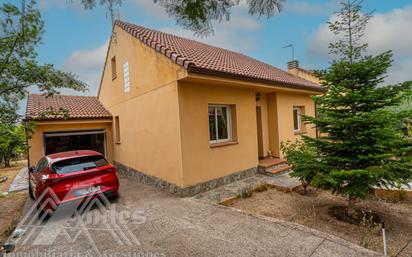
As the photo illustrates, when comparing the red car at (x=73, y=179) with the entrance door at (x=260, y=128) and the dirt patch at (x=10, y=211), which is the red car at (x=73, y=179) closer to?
the dirt patch at (x=10, y=211)

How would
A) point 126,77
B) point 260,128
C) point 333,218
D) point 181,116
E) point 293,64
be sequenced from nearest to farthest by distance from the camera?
point 333,218, point 181,116, point 126,77, point 260,128, point 293,64

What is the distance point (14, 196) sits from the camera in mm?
8539

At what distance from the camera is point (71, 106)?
42.6 feet

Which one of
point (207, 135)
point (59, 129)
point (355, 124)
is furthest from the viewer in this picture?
point (59, 129)

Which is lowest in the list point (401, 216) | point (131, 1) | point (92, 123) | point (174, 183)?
point (401, 216)

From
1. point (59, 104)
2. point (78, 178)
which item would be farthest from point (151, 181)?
point (59, 104)

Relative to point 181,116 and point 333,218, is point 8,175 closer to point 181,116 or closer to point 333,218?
point 181,116

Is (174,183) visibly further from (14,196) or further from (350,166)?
(14,196)

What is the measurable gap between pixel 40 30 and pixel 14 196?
6.66 meters

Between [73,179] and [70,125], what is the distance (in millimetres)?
6980

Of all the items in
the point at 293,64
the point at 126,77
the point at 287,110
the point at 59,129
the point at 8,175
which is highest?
the point at 293,64

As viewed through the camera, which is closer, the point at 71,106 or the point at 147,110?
the point at 147,110

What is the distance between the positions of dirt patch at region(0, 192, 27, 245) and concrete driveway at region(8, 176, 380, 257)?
33 cm

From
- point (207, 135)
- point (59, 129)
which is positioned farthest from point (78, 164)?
point (59, 129)
